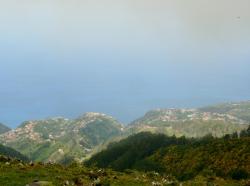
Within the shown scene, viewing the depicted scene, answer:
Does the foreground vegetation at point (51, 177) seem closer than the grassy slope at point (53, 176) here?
Yes

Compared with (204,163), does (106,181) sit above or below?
above

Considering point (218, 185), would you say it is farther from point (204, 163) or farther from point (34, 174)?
point (204, 163)

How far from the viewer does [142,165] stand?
179 metres

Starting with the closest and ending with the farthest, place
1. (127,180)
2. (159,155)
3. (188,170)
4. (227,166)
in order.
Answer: (127,180), (227,166), (188,170), (159,155)

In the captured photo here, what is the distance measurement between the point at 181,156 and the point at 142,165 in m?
39.3

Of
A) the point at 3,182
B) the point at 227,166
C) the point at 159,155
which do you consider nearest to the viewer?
the point at 3,182

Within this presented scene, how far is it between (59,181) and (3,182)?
12.6 feet

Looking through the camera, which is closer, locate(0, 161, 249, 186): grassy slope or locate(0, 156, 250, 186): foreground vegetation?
locate(0, 156, 250, 186): foreground vegetation

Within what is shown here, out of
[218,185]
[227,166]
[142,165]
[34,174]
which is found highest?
[34,174]

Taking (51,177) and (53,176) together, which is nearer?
(51,177)

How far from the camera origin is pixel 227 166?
106500 mm

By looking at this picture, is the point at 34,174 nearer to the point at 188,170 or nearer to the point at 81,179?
the point at 81,179

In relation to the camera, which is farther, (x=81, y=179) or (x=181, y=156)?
(x=181, y=156)

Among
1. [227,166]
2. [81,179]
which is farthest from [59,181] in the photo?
[227,166]
